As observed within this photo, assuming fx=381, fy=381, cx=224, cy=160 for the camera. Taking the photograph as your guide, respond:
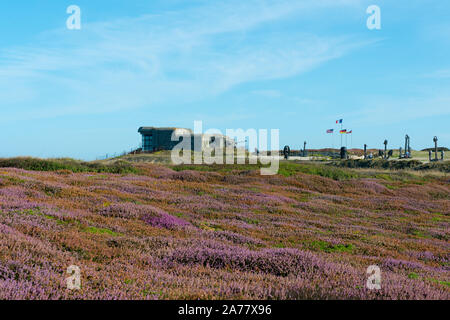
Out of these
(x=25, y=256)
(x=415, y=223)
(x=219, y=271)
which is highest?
(x=25, y=256)

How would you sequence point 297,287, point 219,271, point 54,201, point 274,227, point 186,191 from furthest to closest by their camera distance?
point 186,191, point 274,227, point 54,201, point 219,271, point 297,287

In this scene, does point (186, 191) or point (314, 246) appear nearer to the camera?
point (314, 246)

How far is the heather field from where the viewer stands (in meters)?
6.58

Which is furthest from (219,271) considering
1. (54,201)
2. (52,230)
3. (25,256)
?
(54,201)

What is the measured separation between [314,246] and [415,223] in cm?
1118

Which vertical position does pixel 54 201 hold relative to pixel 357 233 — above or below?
above

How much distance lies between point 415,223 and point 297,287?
17.8 metres

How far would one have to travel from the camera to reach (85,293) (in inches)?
235

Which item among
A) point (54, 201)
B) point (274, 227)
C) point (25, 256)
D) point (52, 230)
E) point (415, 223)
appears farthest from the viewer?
point (415, 223)

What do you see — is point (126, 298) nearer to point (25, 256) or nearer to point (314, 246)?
point (25, 256)

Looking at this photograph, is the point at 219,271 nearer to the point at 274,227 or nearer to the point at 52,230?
the point at 52,230

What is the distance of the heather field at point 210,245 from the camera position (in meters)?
6.58

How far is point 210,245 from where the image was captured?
35.4ft
